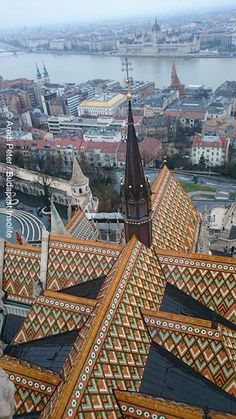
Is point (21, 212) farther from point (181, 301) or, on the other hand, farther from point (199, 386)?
point (199, 386)

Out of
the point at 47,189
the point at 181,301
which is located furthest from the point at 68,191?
the point at 181,301

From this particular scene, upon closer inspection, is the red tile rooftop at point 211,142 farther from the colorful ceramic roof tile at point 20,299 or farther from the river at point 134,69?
the river at point 134,69

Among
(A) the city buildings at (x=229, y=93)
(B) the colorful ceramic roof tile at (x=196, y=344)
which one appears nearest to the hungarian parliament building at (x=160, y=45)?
(A) the city buildings at (x=229, y=93)

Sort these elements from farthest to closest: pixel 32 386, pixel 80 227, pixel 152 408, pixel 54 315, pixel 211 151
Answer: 1. pixel 211 151
2. pixel 80 227
3. pixel 54 315
4. pixel 32 386
5. pixel 152 408

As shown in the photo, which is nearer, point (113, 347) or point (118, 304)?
point (113, 347)

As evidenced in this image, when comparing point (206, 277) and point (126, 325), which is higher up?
point (126, 325)

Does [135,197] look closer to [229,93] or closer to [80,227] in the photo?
[80,227]

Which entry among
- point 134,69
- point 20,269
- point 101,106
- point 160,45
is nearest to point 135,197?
point 20,269

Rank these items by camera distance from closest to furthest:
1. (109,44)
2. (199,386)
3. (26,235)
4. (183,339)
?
(199,386) → (183,339) → (26,235) → (109,44)
